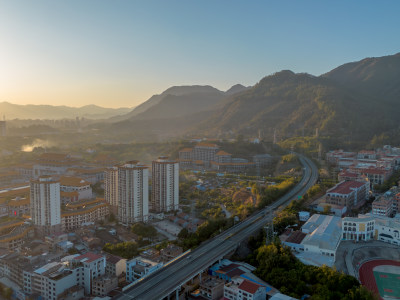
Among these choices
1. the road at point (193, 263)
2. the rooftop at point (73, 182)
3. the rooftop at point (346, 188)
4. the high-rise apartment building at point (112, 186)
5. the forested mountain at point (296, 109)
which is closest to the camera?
the road at point (193, 263)

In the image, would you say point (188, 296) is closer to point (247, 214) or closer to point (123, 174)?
point (247, 214)

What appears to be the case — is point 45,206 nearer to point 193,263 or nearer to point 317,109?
point 193,263

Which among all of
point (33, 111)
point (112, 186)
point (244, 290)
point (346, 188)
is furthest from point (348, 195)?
point (33, 111)

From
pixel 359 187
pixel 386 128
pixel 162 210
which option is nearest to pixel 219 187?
pixel 162 210

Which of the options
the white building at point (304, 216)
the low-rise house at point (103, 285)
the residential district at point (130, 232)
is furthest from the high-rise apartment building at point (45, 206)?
the white building at point (304, 216)

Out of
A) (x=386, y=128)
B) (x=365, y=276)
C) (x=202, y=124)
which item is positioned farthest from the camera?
(x=202, y=124)

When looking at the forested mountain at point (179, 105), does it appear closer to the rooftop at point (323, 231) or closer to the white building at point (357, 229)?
the rooftop at point (323, 231)
